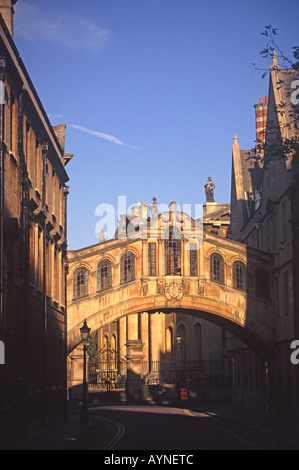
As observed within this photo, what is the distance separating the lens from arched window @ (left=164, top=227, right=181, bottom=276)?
41875 mm

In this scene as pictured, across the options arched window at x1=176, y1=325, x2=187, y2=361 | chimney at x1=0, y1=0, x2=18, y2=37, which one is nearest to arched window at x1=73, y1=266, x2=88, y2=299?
chimney at x1=0, y1=0, x2=18, y2=37

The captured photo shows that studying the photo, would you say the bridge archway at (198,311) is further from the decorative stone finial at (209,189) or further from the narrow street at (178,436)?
the decorative stone finial at (209,189)

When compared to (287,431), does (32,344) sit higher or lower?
higher

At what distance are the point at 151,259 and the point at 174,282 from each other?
172 centimetres

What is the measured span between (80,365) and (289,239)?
20761 millimetres

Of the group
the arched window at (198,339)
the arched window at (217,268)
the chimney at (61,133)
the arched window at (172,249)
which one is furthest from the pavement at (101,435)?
the arched window at (198,339)

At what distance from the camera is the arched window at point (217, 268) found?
4200 cm

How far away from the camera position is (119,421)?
32562 millimetres

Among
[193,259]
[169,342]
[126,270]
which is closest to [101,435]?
[126,270]

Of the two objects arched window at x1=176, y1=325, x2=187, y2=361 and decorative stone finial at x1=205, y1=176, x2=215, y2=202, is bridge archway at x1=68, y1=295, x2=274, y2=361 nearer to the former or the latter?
arched window at x1=176, y1=325, x2=187, y2=361

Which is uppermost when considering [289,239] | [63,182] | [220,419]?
[63,182]

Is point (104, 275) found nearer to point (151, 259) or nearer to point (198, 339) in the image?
point (151, 259)
